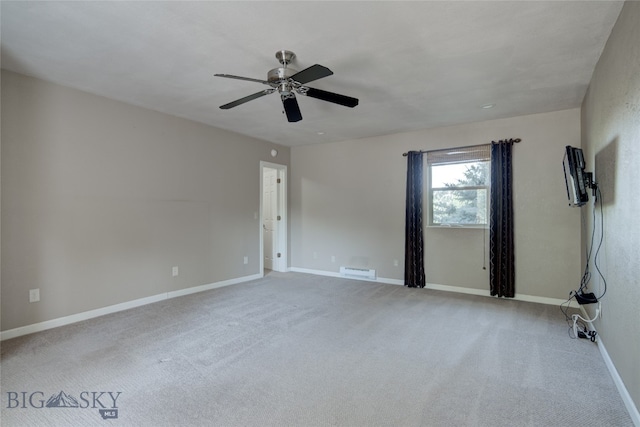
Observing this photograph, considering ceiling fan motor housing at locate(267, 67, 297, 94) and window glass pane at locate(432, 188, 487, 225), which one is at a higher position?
ceiling fan motor housing at locate(267, 67, 297, 94)

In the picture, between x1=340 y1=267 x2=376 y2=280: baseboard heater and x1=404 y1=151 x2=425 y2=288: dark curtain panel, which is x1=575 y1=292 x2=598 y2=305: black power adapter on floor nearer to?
x1=404 y1=151 x2=425 y2=288: dark curtain panel

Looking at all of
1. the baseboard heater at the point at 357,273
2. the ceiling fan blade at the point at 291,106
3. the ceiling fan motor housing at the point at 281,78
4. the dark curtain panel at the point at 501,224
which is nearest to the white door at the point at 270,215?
the baseboard heater at the point at 357,273

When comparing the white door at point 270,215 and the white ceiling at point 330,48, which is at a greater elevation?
the white ceiling at point 330,48

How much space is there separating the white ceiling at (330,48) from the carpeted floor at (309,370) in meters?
2.55

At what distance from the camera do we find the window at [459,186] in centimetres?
465

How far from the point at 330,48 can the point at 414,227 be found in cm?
328

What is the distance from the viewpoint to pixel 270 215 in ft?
21.9

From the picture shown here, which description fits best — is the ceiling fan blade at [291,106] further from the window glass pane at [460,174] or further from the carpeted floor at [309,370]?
the window glass pane at [460,174]

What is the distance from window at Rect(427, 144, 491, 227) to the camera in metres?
4.65

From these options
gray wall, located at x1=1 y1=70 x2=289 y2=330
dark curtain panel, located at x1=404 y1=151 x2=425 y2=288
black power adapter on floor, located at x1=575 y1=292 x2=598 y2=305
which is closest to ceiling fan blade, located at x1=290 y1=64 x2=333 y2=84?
gray wall, located at x1=1 y1=70 x2=289 y2=330

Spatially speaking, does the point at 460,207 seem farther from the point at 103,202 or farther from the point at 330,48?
the point at 103,202

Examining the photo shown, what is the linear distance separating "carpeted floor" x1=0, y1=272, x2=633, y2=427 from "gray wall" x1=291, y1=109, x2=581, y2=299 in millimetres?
885

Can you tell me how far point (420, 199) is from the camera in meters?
5.02

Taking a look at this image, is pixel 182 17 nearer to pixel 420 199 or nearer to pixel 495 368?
pixel 495 368
